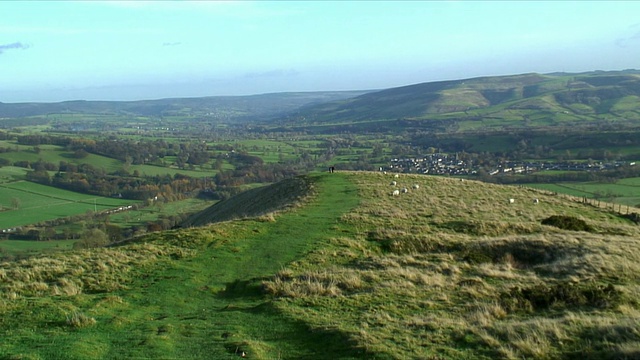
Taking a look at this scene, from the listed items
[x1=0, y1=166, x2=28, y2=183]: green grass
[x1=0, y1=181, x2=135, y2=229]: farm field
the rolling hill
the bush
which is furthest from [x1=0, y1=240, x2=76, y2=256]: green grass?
the bush

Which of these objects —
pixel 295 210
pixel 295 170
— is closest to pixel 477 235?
pixel 295 210

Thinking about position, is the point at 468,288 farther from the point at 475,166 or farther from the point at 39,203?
the point at 475,166

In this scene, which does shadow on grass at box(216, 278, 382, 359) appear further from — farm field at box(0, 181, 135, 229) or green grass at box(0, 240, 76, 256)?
farm field at box(0, 181, 135, 229)

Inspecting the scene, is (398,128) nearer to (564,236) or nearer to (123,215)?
(123,215)

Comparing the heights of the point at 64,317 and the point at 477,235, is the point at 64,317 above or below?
above

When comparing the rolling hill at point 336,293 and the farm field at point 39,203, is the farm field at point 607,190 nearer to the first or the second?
the rolling hill at point 336,293
